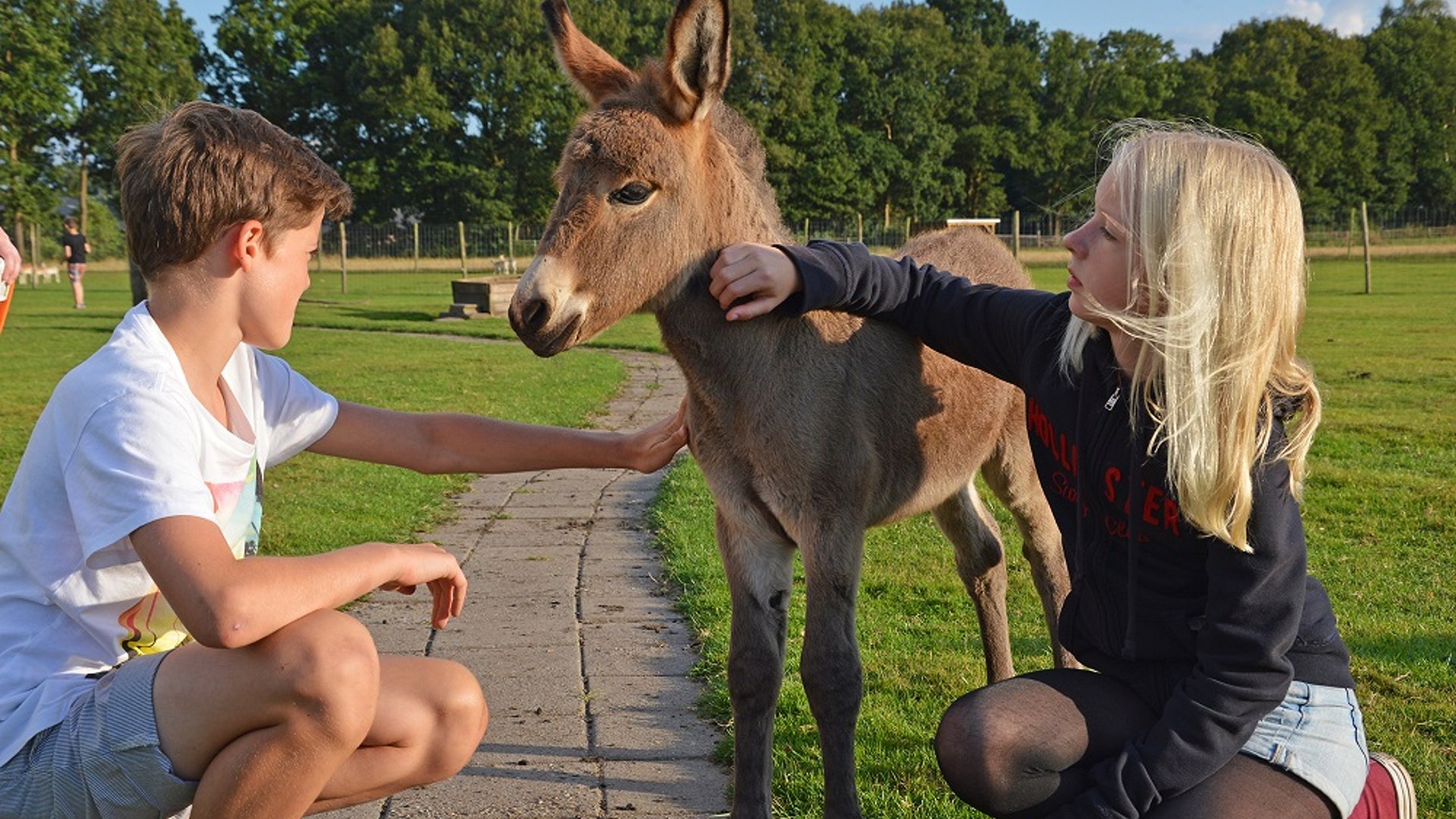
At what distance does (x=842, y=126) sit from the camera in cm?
6900

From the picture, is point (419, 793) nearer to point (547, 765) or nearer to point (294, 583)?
point (547, 765)

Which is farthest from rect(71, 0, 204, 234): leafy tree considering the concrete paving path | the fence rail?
the concrete paving path

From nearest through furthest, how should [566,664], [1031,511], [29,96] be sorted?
[1031,511] → [566,664] → [29,96]

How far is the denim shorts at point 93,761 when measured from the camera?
2465mm

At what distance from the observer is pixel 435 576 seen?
2.87 meters

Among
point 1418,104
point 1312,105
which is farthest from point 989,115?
point 1418,104

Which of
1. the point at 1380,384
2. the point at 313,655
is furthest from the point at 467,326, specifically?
the point at 313,655

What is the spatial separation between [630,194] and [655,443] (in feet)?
2.67

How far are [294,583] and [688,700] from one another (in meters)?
2.34

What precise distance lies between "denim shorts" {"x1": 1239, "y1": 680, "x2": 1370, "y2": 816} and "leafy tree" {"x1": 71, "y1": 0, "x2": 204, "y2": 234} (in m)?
46.5

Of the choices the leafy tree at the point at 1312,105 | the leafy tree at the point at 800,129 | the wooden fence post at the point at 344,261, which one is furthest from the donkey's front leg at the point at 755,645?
the leafy tree at the point at 1312,105

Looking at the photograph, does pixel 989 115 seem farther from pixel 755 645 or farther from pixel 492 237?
pixel 755 645

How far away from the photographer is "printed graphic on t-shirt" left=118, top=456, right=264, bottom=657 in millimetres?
2699

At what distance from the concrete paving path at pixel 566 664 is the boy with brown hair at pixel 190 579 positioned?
38.3 inches
